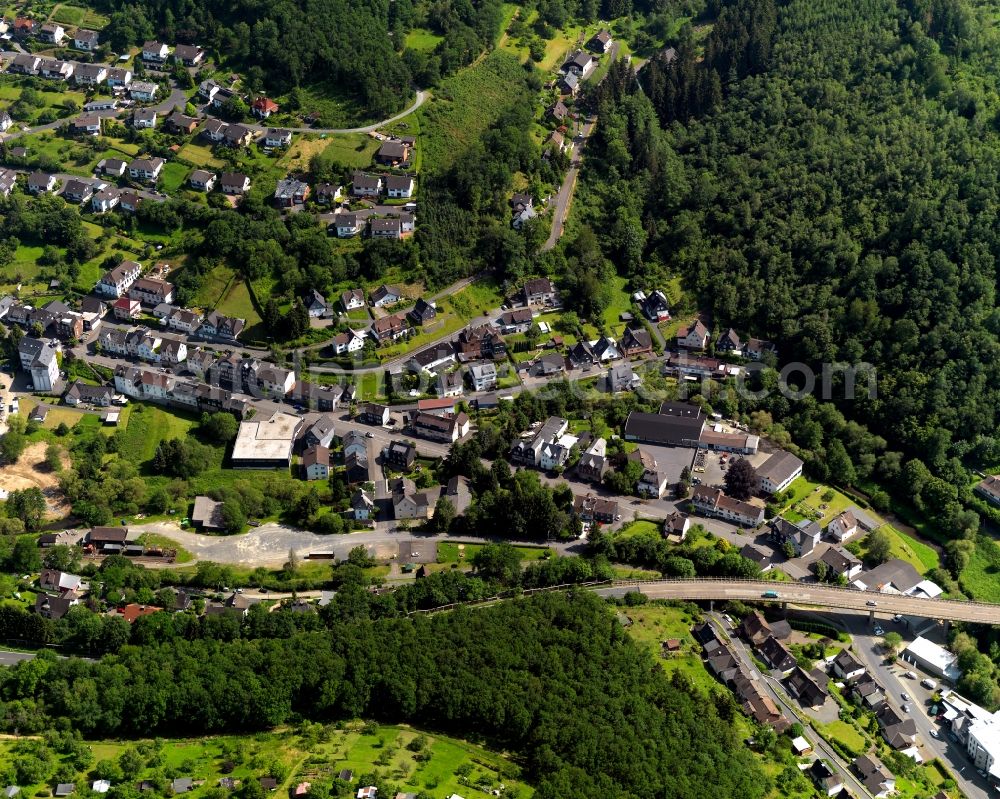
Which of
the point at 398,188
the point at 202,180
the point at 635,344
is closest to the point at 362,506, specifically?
the point at 635,344

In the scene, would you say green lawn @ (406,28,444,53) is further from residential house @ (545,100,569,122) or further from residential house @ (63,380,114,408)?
residential house @ (63,380,114,408)

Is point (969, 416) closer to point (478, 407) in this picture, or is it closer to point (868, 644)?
point (868, 644)

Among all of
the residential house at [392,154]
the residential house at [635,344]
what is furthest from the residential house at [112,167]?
the residential house at [635,344]

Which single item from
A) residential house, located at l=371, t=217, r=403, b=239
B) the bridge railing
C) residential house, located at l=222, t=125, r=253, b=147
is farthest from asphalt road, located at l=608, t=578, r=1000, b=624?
residential house, located at l=222, t=125, r=253, b=147

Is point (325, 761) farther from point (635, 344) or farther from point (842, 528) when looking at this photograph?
point (635, 344)

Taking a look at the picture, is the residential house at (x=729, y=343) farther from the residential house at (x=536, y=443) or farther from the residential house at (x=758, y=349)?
the residential house at (x=536, y=443)

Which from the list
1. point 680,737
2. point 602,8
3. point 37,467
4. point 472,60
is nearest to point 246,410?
point 37,467
